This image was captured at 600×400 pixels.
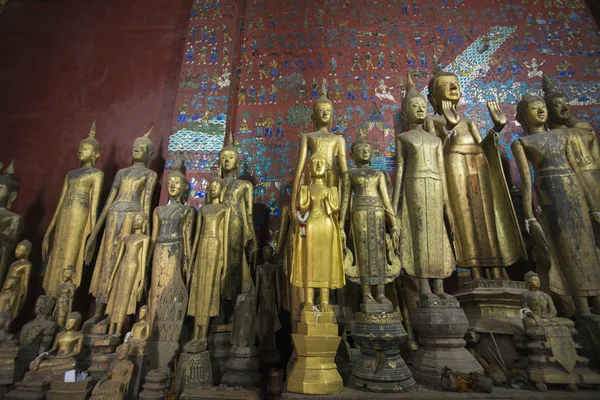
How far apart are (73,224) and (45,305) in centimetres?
111

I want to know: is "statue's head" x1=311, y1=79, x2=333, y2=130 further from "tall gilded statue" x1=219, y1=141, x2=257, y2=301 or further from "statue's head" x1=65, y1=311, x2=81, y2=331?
"statue's head" x1=65, y1=311, x2=81, y2=331

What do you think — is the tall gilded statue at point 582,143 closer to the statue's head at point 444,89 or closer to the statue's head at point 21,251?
the statue's head at point 444,89

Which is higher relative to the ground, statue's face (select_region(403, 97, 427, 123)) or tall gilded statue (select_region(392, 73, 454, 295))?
statue's face (select_region(403, 97, 427, 123))

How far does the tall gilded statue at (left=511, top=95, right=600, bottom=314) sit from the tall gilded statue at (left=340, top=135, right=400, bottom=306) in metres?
1.76

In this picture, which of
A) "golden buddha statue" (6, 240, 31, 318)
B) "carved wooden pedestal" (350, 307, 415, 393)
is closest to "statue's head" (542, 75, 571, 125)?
"carved wooden pedestal" (350, 307, 415, 393)

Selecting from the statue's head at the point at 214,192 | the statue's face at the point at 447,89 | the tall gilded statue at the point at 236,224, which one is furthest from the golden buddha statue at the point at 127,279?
the statue's face at the point at 447,89

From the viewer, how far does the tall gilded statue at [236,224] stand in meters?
4.25

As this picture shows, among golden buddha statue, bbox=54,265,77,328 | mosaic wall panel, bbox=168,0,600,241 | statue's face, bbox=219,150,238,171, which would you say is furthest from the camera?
mosaic wall panel, bbox=168,0,600,241

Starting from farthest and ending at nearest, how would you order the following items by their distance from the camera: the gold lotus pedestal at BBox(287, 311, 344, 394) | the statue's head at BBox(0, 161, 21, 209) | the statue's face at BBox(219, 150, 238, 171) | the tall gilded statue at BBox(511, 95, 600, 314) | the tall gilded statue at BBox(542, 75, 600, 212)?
the statue's head at BBox(0, 161, 21, 209) → the statue's face at BBox(219, 150, 238, 171) → the tall gilded statue at BBox(542, 75, 600, 212) → the tall gilded statue at BBox(511, 95, 600, 314) → the gold lotus pedestal at BBox(287, 311, 344, 394)

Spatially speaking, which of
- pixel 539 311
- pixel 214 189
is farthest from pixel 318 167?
pixel 539 311

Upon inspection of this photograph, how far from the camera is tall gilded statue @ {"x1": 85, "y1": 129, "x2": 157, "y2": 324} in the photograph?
14.1 ft

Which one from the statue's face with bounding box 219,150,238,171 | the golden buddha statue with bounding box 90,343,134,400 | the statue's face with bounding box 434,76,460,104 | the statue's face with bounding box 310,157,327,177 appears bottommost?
the golden buddha statue with bounding box 90,343,134,400

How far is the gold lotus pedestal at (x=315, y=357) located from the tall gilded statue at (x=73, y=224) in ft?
11.3

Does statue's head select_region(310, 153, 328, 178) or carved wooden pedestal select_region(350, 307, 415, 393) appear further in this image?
statue's head select_region(310, 153, 328, 178)
